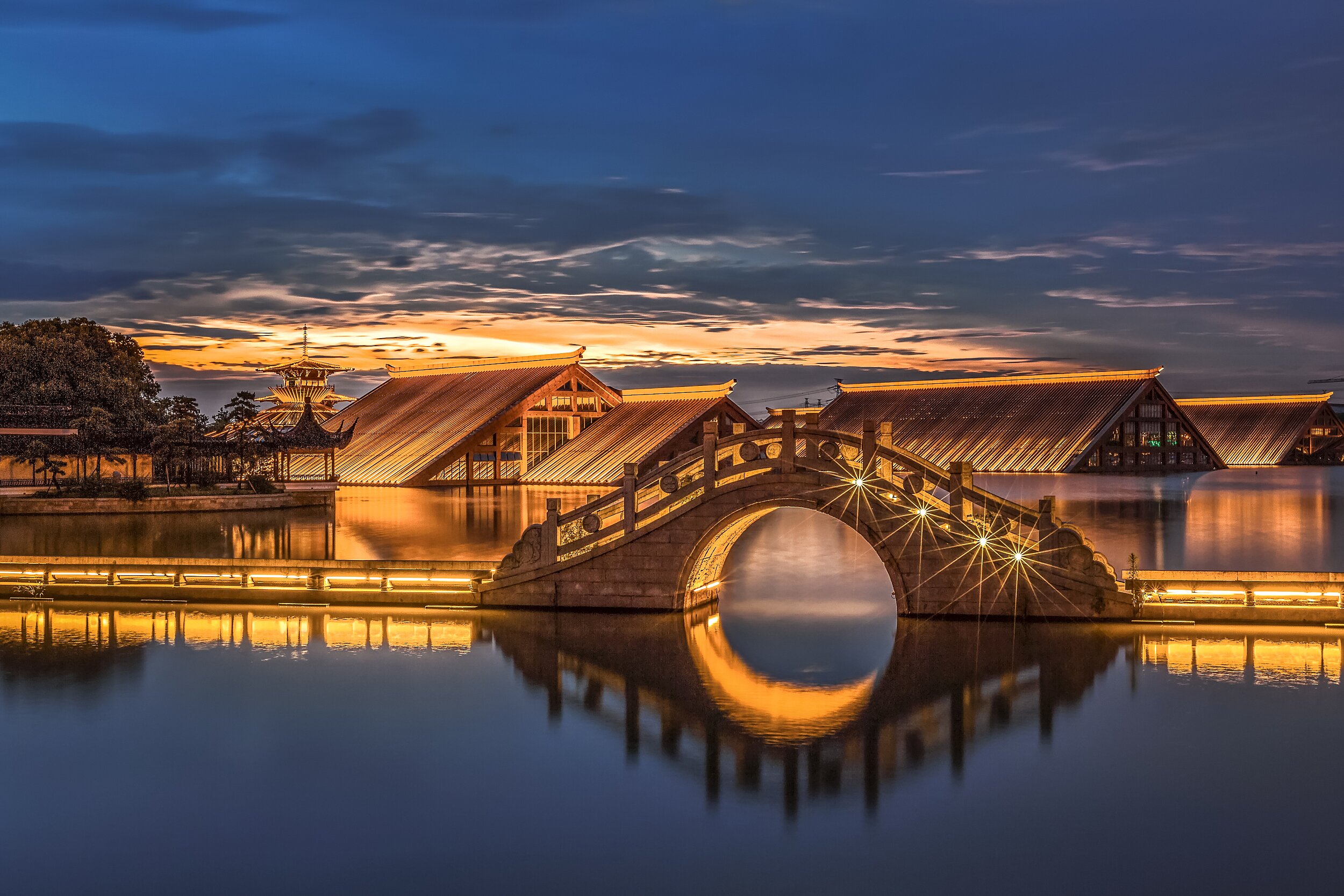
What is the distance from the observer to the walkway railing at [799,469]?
2312 cm

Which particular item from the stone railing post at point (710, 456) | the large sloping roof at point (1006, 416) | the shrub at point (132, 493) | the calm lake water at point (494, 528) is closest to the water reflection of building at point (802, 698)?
the stone railing post at point (710, 456)

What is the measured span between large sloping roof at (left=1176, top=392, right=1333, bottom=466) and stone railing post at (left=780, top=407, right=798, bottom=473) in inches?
4069

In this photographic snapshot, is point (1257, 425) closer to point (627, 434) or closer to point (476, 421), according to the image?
point (627, 434)

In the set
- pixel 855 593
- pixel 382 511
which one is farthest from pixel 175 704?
pixel 382 511

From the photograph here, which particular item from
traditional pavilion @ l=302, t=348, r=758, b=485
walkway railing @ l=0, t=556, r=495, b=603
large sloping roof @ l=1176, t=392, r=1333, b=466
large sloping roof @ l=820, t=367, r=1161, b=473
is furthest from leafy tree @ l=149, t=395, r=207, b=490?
large sloping roof @ l=1176, t=392, r=1333, b=466

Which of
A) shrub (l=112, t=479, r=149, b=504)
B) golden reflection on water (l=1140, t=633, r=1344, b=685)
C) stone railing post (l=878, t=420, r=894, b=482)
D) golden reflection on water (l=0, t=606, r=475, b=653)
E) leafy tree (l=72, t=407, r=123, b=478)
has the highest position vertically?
leafy tree (l=72, t=407, r=123, b=478)

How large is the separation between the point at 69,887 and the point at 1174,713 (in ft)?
46.4

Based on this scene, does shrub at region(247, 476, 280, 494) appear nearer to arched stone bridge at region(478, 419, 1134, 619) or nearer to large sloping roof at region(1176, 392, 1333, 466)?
arched stone bridge at region(478, 419, 1134, 619)

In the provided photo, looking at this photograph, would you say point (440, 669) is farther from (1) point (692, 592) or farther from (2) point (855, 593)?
(2) point (855, 593)

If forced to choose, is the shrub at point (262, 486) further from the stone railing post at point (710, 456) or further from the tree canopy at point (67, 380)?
the stone railing post at point (710, 456)

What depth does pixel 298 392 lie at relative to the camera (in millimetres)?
93438

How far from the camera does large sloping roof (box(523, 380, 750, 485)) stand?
7869 centimetres

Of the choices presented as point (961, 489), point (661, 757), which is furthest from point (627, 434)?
point (661, 757)

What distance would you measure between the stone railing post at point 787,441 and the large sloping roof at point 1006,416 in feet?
194
